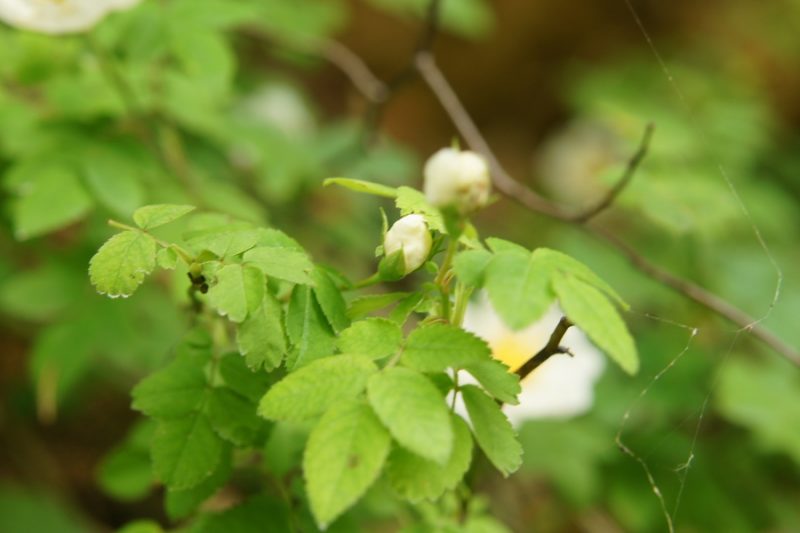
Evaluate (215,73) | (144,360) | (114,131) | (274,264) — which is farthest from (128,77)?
(274,264)

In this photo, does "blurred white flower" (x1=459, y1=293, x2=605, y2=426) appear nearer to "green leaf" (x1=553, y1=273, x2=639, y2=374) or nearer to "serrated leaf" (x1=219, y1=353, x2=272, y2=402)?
"serrated leaf" (x1=219, y1=353, x2=272, y2=402)

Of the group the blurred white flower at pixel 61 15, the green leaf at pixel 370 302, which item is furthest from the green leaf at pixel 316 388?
the blurred white flower at pixel 61 15

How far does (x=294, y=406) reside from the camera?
2.09 ft

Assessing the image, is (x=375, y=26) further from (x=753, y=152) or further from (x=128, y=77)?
(x=128, y=77)

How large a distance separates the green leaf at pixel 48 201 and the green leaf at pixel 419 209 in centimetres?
69

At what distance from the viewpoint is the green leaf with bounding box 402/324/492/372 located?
66 centimetres

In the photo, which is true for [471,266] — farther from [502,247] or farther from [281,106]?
[281,106]

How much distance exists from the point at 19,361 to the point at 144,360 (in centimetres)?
84

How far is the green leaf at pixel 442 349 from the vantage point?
0.66 meters

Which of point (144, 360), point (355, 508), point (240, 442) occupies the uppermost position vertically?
point (240, 442)

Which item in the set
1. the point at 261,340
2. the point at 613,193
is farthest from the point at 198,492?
the point at 613,193

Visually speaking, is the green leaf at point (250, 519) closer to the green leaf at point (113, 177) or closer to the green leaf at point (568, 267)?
the green leaf at point (568, 267)

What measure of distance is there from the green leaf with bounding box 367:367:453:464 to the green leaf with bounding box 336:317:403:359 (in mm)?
42

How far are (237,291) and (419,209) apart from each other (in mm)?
174
